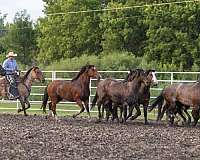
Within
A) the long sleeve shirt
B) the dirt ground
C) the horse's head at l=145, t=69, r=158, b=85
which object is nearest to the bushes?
the long sleeve shirt

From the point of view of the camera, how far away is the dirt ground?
379 inches

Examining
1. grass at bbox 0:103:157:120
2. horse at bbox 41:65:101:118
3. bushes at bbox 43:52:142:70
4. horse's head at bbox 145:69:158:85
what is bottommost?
grass at bbox 0:103:157:120

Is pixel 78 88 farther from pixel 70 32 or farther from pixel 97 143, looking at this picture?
pixel 70 32

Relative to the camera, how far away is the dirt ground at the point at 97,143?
9.62 m

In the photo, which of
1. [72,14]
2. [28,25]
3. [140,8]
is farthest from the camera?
[28,25]

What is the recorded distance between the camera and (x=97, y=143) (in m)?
11.1

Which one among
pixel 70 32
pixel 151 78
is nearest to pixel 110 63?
pixel 70 32

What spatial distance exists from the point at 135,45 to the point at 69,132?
35.8m

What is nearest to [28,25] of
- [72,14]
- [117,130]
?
[72,14]

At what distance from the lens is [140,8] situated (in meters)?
46.4

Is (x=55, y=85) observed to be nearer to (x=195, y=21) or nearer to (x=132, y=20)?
(x=195, y=21)

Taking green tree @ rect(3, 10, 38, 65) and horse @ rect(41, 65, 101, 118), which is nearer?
horse @ rect(41, 65, 101, 118)

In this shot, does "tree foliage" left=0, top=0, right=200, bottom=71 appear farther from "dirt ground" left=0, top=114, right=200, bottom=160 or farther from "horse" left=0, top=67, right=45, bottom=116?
"dirt ground" left=0, top=114, right=200, bottom=160

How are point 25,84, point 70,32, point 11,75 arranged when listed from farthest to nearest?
1. point 70,32
2. point 25,84
3. point 11,75
